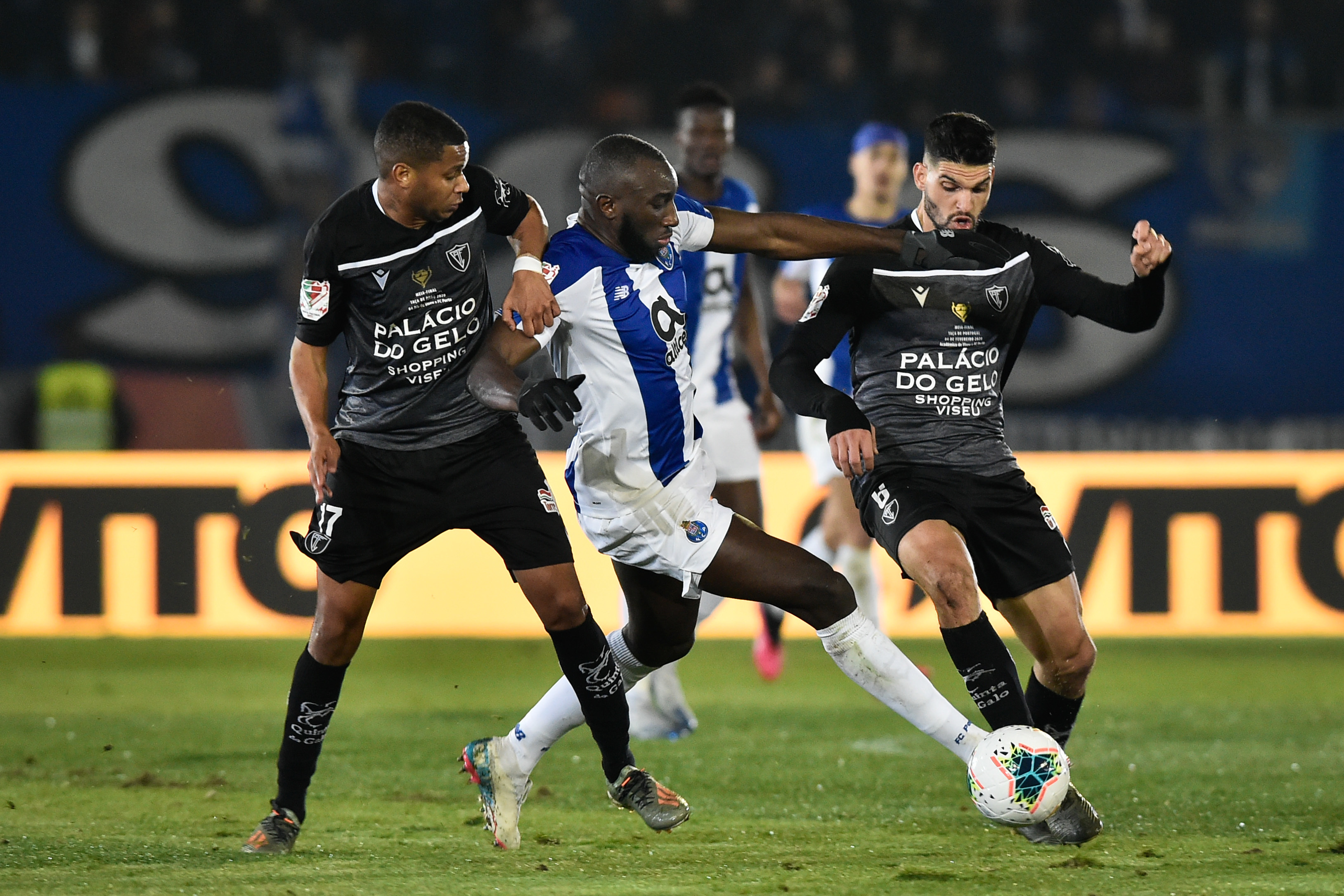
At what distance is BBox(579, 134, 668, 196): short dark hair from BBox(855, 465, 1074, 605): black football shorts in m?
1.13

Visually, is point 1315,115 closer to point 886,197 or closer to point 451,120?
point 886,197

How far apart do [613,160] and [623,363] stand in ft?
1.82

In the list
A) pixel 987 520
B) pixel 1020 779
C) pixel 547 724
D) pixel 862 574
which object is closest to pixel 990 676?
pixel 1020 779

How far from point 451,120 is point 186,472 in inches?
200

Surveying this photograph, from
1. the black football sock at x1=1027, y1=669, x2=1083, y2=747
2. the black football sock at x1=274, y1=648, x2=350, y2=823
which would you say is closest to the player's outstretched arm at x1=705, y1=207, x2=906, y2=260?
the black football sock at x1=1027, y1=669, x2=1083, y2=747

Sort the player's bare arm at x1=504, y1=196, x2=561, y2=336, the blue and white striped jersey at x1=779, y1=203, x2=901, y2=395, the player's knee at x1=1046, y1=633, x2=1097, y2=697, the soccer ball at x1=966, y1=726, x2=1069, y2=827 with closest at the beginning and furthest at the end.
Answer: the soccer ball at x1=966, y1=726, x2=1069, y2=827
the player's bare arm at x1=504, y1=196, x2=561, y2=336
the player's knee at x1=1046, y1=633, x2=1097, y2=697
the blue and white striped jersey at x1=779, y1=203, x2=901, y2=395

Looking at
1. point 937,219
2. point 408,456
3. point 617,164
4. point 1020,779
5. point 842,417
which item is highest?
point 617,164

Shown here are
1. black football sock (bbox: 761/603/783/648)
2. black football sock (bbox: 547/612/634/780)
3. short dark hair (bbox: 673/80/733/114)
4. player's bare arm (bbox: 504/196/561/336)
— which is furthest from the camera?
black football sock (bbox: 761/603/783/648)

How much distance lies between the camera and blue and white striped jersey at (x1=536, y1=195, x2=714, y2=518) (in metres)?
4.45

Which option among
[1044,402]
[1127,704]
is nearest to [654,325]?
[1127,704]

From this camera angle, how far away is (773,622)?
24.8ft

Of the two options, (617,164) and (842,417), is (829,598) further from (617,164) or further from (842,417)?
(617,164)

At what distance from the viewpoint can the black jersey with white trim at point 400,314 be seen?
174 inches

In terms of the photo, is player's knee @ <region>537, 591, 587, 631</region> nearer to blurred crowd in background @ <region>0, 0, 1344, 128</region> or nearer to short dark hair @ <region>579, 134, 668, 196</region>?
short dark hair @ <region>579, 134, 668, 196</region>
